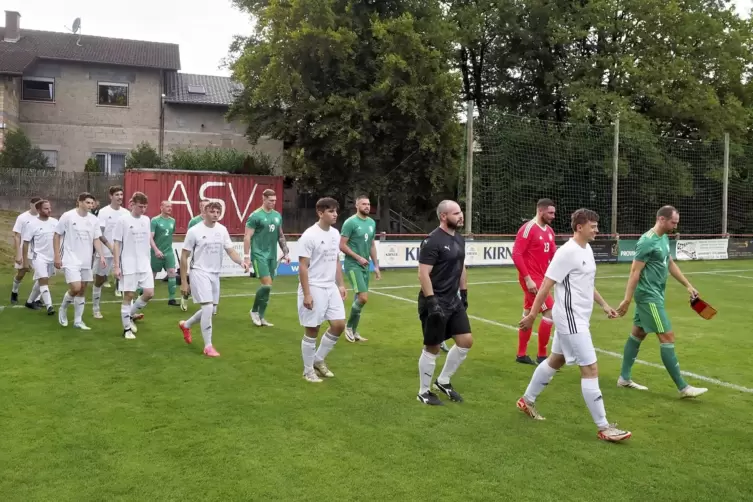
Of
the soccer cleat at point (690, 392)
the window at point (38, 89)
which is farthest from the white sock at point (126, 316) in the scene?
the window at point (38, 89)

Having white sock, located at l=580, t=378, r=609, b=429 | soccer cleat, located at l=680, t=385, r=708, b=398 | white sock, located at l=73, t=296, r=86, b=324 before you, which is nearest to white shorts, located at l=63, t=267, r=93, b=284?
white sock, located at l=73, t=296, r=86, b=324

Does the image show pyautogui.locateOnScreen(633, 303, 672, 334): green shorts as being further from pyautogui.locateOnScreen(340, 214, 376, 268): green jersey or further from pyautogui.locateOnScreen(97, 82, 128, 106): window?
pyautogui.locateOnScreen(97, 82, 128, 106): window

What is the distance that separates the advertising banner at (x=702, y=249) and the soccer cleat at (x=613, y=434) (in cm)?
2386

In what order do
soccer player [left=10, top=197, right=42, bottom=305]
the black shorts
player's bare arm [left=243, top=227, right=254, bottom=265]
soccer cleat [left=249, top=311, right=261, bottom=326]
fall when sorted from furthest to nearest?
soccer player [left=10, top=197, right=42, bottom=305] < soccer cleat [left=249, top=311, right=261, bottom=326] < player's bare arm [left=243, top=227, right=254, bottom=265] < the black shorts

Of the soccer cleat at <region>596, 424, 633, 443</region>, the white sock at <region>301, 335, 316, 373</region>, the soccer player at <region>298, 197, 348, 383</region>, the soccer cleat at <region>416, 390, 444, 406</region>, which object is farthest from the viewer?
the white sock at <region>301, 335, 316, 373</region>

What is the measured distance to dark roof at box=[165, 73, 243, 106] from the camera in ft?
124

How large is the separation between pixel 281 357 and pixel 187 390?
Answer: 1.87 metres

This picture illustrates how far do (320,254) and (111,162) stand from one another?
33.3 meters

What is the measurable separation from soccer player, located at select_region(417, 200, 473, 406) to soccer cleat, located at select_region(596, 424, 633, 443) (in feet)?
4.78

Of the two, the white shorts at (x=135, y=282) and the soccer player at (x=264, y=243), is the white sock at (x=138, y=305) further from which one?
the soccer player at (x=264, y=243)

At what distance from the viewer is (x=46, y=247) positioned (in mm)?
11984

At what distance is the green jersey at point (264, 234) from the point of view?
11.0 metres

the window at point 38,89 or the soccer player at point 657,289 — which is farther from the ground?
the window at point 38,89

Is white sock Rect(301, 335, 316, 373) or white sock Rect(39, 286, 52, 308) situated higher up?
white sock Rect(39, 286, 52, 308)
